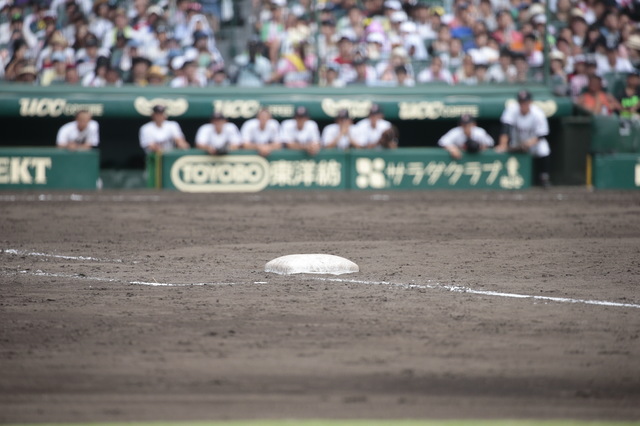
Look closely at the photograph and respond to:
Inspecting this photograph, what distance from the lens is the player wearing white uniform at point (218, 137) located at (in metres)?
18.9

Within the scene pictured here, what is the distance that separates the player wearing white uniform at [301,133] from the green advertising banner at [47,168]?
342 cm

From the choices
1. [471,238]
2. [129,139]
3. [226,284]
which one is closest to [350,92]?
[129,139]

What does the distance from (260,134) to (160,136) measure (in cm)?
178

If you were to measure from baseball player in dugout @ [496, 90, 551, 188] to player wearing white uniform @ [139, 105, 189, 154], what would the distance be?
230 inches

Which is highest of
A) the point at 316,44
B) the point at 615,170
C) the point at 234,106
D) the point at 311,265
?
the point at 316,44

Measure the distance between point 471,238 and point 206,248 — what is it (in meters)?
2.99

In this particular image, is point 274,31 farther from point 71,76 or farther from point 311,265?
point 311,265

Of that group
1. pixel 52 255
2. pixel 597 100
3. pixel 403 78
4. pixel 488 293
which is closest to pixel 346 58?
pixel 403 78

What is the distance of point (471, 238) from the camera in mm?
11906

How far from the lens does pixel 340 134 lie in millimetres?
19375

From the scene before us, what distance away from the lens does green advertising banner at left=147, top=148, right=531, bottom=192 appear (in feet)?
62.4

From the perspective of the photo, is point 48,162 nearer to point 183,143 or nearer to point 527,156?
point 183,143

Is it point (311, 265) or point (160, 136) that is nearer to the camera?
point (311, 265)

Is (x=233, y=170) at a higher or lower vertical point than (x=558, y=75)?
lower
